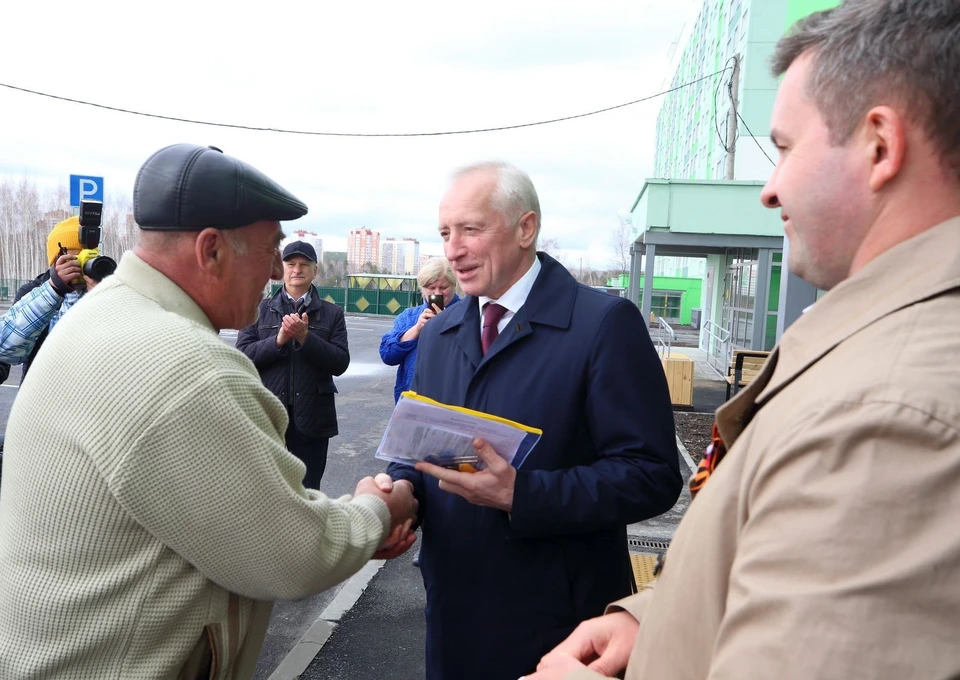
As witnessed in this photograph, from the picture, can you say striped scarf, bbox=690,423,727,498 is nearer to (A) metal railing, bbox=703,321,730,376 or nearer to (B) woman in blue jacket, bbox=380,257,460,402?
(B) woman in blue jacket, bbox=380,257,460,402

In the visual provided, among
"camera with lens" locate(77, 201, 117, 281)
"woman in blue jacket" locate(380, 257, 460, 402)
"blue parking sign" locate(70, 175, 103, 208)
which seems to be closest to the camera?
"camera with lens" locate(77, 201, 117, 281)

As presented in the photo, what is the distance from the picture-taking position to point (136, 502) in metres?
1.40

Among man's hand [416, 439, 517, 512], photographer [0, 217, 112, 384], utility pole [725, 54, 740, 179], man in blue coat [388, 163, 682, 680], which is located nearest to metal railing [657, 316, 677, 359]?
utility pole [725, 54, 740, 179]

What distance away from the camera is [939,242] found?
95 centimetres

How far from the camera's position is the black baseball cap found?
5492 mm

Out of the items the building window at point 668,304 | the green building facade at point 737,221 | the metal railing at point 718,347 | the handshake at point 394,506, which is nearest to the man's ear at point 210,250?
the handshake at point 394,506

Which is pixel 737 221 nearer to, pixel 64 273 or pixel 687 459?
pixel 687 459

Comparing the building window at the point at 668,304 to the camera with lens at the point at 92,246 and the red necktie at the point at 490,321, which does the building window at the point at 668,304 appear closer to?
the camera with lens at the point at 92,246

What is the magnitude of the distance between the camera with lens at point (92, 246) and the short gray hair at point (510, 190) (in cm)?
292

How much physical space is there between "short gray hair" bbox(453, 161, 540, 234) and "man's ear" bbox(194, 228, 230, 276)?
1.14 metres

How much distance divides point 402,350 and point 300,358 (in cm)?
89

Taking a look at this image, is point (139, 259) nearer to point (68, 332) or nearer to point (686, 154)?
point (68, 332)

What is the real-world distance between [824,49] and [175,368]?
4.39 feet

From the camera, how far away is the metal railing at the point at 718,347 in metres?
17.0
